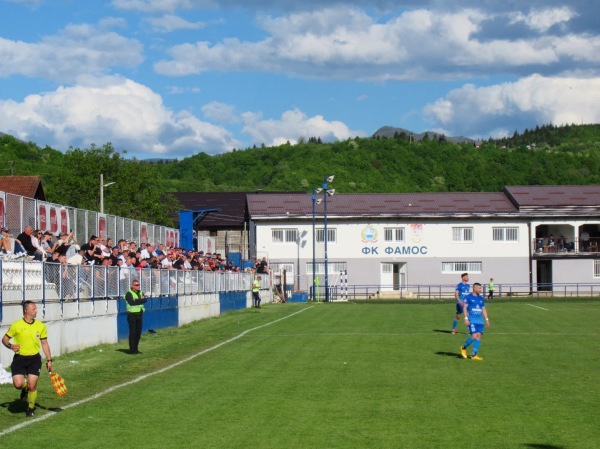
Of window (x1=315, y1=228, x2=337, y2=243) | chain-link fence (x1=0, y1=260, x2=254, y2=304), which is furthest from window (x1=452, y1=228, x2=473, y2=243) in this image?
chain-link fence (x1=0, y1=260, x2=254, y2=304)

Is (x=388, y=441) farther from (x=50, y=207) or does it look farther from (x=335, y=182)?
(x=335, y=182)

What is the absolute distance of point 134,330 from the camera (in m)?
25.6

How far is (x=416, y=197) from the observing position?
93.4 meters

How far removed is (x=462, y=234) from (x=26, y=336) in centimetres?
7517

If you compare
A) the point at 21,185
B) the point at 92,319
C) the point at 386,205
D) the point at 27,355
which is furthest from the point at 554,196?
the point at 27,355

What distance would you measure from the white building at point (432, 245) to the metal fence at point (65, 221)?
1308 inches

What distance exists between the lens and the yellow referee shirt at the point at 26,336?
15.0 meters

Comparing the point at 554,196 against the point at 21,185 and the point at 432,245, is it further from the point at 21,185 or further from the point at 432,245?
the point at 21,185

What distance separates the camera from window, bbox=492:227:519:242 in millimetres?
87812

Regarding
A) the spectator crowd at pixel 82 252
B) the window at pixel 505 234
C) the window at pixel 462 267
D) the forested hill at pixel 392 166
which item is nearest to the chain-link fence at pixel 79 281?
the spectator crowd at pixel 82 252

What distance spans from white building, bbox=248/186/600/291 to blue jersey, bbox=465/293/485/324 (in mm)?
61922

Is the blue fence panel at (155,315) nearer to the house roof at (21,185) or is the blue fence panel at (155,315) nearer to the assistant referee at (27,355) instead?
the assistant referee at (27,355)

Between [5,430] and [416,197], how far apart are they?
81.4 meters

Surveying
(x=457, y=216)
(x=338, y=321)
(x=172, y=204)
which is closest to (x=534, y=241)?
(x=457, y=216)
